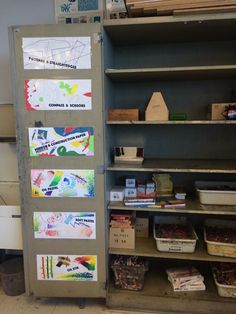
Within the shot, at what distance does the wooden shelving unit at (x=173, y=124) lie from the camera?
172cm

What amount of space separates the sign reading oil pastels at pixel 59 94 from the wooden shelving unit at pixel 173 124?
0.48 ft

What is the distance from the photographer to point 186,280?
1.92 metres

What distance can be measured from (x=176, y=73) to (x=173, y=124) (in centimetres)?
38

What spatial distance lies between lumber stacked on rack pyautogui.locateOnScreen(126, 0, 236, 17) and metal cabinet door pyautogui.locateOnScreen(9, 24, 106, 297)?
30 cm

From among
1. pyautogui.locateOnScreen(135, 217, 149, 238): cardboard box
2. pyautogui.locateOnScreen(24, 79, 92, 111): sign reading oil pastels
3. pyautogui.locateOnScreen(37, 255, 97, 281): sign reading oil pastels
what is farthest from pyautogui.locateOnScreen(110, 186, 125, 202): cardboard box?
pyautogui.locateOnScreen(24, 79, 92, 111): sign reading oil pastels

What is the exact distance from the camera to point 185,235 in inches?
74.9

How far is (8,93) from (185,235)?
6.32ft

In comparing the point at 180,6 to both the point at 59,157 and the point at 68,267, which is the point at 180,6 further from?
the point at 68,267

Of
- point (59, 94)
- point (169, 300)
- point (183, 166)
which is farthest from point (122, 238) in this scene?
point (59, 94)

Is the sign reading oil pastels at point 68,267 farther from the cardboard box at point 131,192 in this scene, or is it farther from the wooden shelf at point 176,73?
the wooden shelf at point 176,73

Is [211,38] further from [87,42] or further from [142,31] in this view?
[87,42]

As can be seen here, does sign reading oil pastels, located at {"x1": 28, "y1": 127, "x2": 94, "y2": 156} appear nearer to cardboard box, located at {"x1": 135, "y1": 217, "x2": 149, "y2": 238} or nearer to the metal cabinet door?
the metal cabinet door

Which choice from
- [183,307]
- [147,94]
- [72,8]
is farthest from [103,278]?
[72,8]

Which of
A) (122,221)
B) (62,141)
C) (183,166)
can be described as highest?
(62,141)
